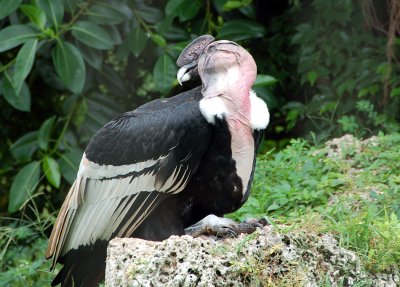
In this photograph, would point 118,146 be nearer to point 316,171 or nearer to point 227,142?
point 227,142

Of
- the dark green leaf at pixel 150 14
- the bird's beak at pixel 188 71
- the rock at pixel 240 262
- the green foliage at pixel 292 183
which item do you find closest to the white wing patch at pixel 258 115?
the bird's beak at pixel 188 71

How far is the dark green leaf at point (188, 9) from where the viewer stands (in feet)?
21.7

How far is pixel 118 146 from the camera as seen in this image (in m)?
4.25

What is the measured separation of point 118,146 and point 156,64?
2335 mm

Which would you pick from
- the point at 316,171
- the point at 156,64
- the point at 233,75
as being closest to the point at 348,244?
the point at 233,75

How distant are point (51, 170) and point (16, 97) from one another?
1.88 ft

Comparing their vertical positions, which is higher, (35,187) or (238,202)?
(238,202)

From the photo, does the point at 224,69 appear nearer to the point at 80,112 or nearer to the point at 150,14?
the point at 150,14

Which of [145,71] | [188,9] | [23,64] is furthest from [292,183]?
[145,71]

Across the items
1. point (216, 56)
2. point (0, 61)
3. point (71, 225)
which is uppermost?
point (216, 56)

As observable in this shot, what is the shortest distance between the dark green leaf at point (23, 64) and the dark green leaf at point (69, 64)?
7.8 inches

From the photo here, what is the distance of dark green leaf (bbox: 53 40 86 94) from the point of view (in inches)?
248

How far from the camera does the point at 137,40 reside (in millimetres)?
6648

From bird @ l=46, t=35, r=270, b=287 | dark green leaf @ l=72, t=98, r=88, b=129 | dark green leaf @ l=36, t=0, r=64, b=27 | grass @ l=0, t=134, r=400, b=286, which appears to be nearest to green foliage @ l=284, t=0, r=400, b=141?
grass @ l=0, t=134, r=400, b=286
